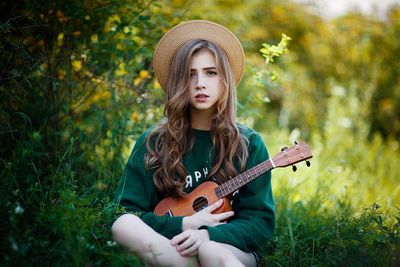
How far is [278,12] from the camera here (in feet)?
25.6

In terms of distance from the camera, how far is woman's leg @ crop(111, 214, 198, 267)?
7.88 ft

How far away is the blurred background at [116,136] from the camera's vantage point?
8.46 feet

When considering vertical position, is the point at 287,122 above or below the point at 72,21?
below

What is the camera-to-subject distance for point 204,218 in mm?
2674

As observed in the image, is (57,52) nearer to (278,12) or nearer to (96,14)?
(96,14)

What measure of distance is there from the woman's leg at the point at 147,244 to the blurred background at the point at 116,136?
0.08 meters

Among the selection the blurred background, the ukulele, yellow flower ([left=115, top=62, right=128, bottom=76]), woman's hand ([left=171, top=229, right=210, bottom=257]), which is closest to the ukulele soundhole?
the ukulele

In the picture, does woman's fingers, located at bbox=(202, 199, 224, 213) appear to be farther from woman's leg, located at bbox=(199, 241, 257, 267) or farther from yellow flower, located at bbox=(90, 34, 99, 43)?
yellow flower, located at bbox=(90, 34, 99, 43)

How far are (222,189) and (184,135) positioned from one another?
17.3 inches

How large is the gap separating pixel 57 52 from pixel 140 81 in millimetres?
744

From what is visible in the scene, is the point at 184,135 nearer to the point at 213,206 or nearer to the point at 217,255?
the point at 213,206

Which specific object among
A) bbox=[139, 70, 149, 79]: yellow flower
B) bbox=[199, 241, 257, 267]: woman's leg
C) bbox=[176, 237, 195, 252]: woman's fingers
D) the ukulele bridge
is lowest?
bbox=[199, 241, 257, 267]: woman's leg

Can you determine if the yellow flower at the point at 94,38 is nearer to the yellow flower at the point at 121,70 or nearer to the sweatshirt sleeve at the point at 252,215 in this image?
the yellow flower at the point at 121,70

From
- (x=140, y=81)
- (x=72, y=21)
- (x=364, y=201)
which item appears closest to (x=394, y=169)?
(x=364, y=201)
